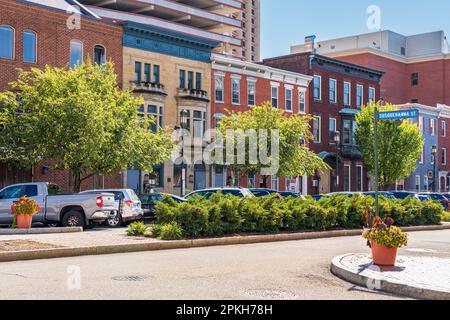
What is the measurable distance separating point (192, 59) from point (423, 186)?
1393 inches

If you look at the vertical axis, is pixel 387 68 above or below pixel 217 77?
above

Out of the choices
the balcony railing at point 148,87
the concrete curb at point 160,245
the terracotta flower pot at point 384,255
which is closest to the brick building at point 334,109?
the balcony railing at point 148,87

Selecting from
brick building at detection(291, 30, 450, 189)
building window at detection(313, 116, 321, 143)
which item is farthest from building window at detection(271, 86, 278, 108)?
brick building at detection(291, 30, 450, 189)

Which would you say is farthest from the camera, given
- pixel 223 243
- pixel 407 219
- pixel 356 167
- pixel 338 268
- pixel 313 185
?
pixel 356 167

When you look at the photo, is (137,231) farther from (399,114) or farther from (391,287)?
(391,287)

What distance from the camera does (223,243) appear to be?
1883 cm

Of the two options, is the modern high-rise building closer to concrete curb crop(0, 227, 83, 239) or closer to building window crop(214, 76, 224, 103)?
Answer: building window crop(214, 76, 224, 103)

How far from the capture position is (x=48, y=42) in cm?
3675

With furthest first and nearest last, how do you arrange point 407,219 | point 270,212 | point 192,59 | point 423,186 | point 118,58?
point 423,186 < point 192,59 < point 118,58 < point 407,219 < point 270,212

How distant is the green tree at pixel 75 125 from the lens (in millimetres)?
28656

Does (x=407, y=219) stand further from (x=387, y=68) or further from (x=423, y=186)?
(x=387, y=68)

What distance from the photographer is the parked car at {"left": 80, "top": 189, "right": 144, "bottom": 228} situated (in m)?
24.7

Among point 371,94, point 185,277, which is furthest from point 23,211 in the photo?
point 371,94

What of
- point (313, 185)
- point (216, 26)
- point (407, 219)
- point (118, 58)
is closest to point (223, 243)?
point (407, 219)
